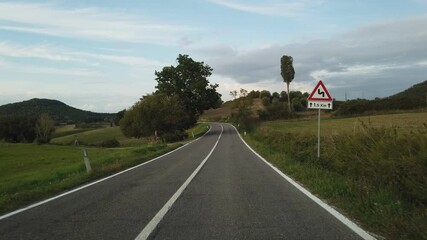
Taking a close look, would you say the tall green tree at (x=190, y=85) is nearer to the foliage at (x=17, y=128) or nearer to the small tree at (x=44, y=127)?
the small tree at (x=44, y=127)

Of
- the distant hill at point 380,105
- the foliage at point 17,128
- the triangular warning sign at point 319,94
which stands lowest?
the foliage at point 17,128

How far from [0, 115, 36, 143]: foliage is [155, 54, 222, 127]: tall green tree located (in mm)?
41126

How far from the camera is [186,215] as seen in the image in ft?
27.6

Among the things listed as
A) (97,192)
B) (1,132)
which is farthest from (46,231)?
(1,132)

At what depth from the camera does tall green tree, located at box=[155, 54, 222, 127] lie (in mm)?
80562

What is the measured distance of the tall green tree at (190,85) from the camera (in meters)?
80.6

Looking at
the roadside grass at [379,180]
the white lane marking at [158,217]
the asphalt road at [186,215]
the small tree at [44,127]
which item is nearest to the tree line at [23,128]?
the small tree at [44,127]

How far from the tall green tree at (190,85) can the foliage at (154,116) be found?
463 inches

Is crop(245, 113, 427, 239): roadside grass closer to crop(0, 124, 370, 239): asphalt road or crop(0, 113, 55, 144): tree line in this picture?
crop(0, 124, 370, 239): asphalt road

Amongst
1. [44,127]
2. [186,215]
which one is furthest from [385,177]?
[44,127]

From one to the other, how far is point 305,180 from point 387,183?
10.6 feet

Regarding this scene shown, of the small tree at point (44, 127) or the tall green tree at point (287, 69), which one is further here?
the tall green tree at point (287, 69)

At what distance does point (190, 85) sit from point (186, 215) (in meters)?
72.9

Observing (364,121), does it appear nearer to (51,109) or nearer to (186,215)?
(186,215)
